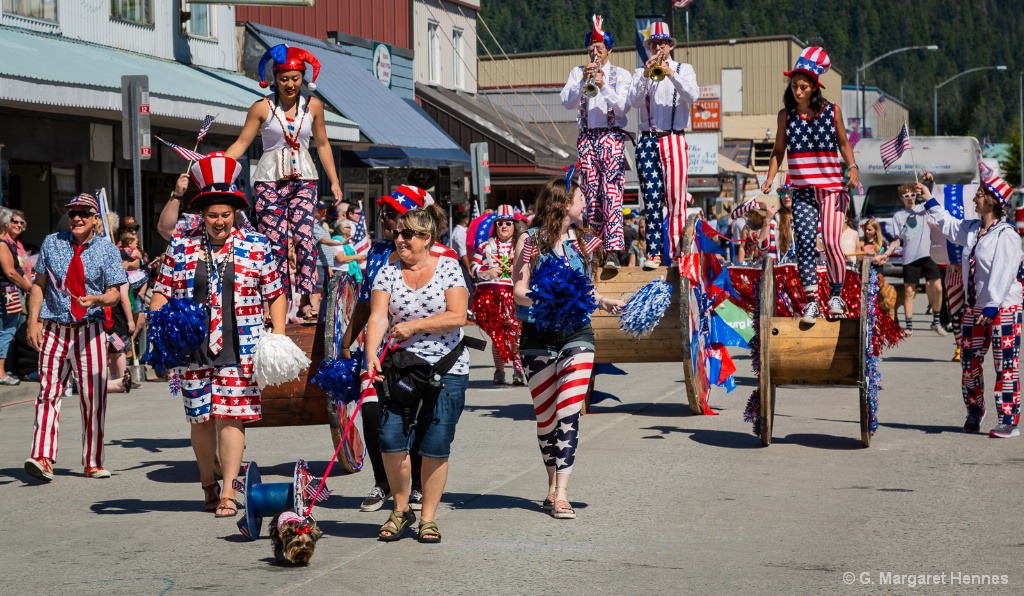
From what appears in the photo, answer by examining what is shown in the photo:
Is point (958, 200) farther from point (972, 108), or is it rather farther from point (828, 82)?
point (972, 108)

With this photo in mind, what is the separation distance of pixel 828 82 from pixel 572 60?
19.8 m

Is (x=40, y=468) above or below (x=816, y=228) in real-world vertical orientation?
below

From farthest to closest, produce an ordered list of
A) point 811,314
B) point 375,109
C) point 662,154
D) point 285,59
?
point 375,109 → point 662,154 → point 811,314 → point 285,59

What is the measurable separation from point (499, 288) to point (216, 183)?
252 inches

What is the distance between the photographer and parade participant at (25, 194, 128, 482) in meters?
9.40

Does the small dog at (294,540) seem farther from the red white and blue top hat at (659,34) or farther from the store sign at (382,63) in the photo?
the store sign at (382,63)

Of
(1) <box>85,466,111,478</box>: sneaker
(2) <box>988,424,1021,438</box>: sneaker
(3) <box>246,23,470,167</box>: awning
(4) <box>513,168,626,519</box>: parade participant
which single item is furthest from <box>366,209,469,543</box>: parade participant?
(3) <box>246,23,470,167</box>: awning

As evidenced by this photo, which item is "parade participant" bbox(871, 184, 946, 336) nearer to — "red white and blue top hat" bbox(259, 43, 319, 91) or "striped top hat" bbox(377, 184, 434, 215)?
"red white and blue top hat" bbox(259, 43, 319, 91)

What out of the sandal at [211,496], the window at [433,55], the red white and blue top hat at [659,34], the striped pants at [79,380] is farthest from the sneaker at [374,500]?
the window at [433,55]

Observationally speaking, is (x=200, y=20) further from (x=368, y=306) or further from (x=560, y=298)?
(x=560, y=298)

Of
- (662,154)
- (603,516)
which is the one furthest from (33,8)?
(603,516)

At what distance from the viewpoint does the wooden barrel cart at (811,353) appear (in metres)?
9.80

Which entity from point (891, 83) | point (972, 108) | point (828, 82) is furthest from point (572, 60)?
point (891, 83)

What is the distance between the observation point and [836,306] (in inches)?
409
